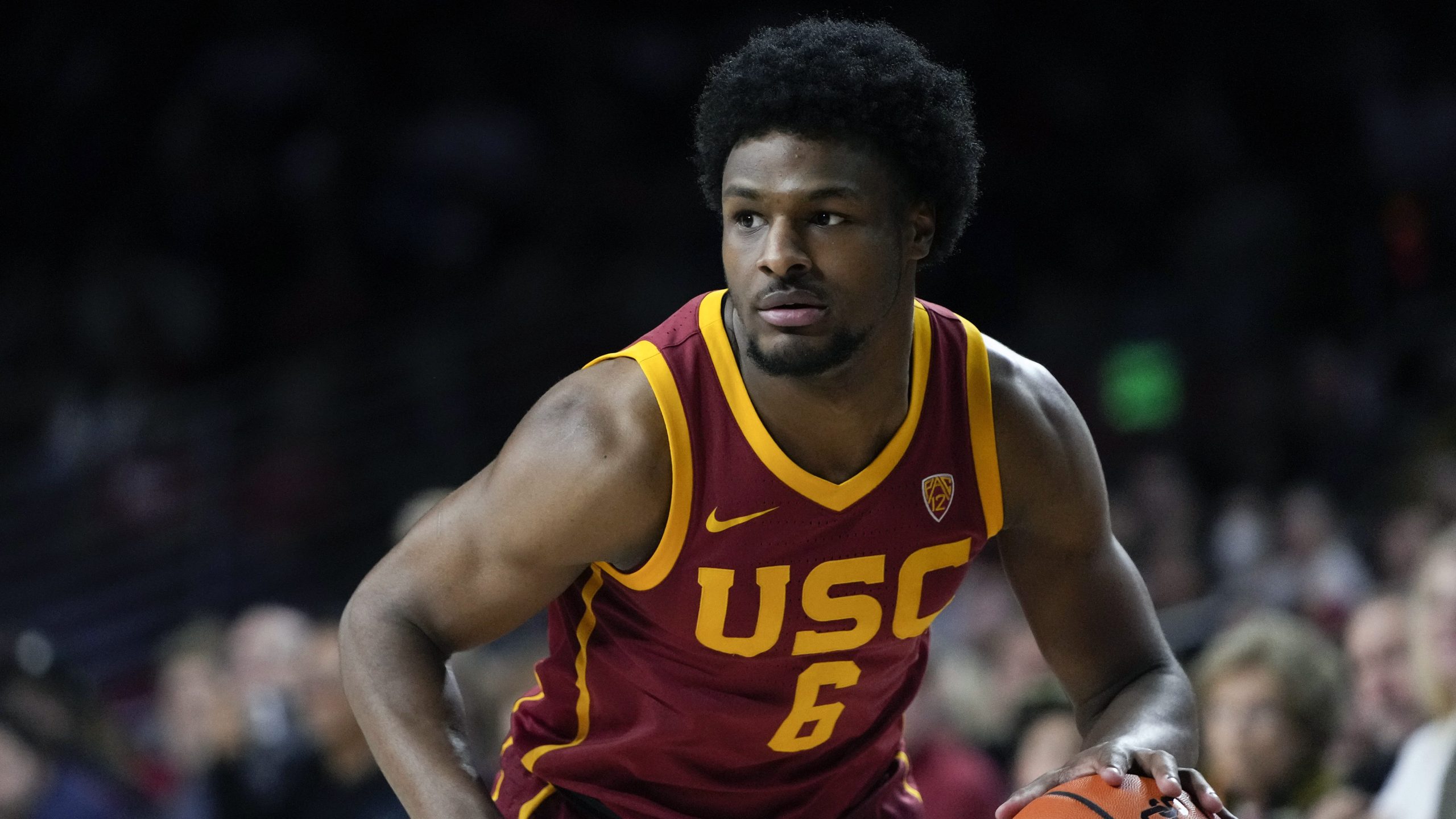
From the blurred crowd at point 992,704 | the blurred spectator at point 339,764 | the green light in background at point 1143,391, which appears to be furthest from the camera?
the green light in background at point 1143,391

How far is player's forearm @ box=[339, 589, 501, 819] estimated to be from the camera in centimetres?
245

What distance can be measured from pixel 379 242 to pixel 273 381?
1.22m

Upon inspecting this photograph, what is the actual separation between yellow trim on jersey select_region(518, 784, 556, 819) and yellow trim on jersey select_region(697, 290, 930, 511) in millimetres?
739

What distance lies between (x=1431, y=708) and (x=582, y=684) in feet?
7.76

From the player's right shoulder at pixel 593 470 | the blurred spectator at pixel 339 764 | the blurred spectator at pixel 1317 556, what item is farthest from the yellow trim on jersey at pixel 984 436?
the blurred spectator at pixel 1317 556

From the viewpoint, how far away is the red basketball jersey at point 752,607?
2562 mm

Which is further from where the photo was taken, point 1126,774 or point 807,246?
point 1126,774

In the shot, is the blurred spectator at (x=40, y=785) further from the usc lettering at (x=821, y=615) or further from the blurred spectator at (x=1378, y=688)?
the blurred spectator at (x=1378, y=688)

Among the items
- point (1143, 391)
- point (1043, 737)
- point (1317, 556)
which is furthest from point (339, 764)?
point (1143, 391)

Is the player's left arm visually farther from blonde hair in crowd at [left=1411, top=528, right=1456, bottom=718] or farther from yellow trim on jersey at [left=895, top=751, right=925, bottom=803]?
blonde hair in crowd at [left=1411, top=528, right=1456, bottom=718]

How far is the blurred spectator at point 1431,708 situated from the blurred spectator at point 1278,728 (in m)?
0.18

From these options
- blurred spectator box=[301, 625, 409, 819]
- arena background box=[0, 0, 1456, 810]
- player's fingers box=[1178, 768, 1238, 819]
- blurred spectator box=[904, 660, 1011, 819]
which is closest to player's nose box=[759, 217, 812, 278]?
player's fingers box=[1178, 768, 1238, 819]

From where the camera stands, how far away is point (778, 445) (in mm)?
2584

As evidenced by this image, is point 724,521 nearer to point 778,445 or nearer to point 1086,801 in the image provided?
point 778,445
